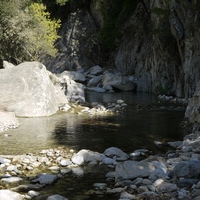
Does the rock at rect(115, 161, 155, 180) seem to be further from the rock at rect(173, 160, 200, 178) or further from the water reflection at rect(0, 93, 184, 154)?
the water reflection at rect(0, 93, 184, 154)

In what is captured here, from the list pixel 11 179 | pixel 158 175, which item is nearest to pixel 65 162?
pixel 11 179

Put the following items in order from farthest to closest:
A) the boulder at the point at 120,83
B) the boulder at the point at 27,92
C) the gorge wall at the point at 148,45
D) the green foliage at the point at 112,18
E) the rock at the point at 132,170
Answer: the green foliage at the point at 112,18 → the boulder at the point at 120,83 → the gorge wall at the point at 148,45 → the boulder at the point at 27,92 → the rock at the point at 132,170

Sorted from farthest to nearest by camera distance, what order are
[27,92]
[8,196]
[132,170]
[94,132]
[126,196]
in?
[27,92] → [94,132] → [132,170] → [126,196] → [8,196]

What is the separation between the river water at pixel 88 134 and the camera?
976 cm

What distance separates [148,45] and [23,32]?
12.2 metres

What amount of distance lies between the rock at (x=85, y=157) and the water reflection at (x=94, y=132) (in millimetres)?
1197

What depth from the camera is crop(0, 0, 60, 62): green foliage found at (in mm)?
33562

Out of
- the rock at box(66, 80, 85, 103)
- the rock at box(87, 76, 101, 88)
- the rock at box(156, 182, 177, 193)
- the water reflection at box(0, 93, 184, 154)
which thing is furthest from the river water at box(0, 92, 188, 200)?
the rock at box(87, 76, 101, 88)

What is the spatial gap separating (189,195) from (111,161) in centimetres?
363

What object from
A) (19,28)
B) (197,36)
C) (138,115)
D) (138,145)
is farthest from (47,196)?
(19,28)

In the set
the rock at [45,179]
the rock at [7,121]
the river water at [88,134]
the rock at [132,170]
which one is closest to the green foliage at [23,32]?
the river water at [88,134]

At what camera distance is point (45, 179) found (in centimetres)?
919

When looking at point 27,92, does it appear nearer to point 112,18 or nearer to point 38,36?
point 38,36

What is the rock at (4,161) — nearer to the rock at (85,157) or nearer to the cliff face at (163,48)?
the rock at (85,157)
